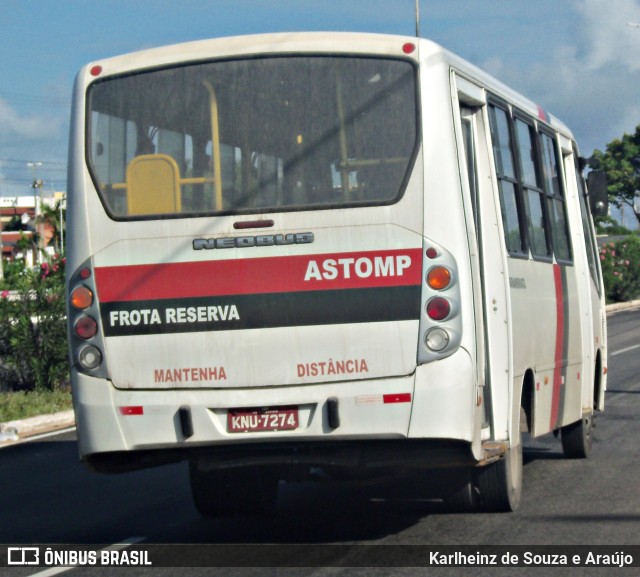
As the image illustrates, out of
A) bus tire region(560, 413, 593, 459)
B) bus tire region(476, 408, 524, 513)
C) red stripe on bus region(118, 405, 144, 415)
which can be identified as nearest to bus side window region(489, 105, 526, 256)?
bus tire region(476, 408, 524, 513)

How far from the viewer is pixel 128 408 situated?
748 cm

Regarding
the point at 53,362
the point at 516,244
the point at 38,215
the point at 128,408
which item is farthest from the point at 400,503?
the point at 38,215

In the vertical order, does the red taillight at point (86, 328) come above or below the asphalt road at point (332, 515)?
above

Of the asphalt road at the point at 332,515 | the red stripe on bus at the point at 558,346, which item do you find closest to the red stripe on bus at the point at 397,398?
the asphalt road at the point at 332,515

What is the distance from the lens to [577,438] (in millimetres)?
11523

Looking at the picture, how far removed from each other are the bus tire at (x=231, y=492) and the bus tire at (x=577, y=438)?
352 cm

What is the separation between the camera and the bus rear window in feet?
24.4

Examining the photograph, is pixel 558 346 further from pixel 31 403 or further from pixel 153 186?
pixel 31 403

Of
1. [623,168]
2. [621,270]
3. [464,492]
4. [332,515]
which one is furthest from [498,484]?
[623,168]

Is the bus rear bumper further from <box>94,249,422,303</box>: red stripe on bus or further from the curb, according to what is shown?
the curb

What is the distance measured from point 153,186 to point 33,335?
1182 centimetres

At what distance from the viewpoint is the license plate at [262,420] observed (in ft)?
24.0

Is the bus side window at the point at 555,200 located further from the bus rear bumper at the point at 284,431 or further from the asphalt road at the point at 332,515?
the bus rear bumper at the point at 284,431

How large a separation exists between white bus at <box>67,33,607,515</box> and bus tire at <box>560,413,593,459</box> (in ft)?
12.1
